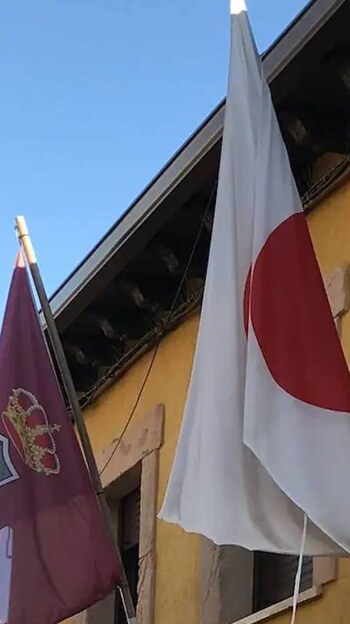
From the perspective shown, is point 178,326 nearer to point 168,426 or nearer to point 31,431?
point 168,426

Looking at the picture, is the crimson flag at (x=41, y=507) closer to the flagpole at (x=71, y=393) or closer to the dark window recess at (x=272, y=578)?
the flagpole at (x=71, y=393)

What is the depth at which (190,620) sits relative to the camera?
8.01 meters

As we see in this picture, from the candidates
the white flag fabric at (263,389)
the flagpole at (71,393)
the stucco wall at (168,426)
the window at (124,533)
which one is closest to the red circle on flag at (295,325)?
the white flag fabric at (263,389)

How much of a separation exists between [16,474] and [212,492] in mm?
1635

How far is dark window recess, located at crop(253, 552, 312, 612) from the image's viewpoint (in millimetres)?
7707

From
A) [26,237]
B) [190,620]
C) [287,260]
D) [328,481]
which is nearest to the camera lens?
[328,481]

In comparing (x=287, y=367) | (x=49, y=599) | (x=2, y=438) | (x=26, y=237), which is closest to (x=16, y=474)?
(x=2, y=438)

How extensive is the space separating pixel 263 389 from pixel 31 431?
1720mm

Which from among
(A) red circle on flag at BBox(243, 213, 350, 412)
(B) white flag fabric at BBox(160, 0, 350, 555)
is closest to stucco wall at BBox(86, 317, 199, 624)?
(B) white flag fabric at BBox(160, 0, 350, 555)

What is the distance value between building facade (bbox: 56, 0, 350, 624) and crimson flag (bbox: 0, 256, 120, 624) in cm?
119

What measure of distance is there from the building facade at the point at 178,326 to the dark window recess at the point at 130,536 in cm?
1

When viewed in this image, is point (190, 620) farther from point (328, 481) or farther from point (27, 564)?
point (328, 481)

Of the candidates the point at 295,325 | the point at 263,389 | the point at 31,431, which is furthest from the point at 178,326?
the point at 263,389

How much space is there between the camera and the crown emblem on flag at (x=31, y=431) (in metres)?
6.61
